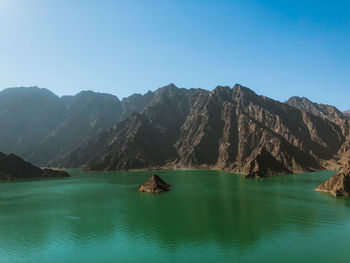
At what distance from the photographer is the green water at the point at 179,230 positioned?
4334 centimetres

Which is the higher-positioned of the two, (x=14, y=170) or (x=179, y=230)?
(x=14, y=170)

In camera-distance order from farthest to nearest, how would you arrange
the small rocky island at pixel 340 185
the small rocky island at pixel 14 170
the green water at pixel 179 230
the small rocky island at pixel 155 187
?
the small rocky island at pixel 14 170, the small rocky island at pixel 155 187, the small rocky island at pixel 340 185, the green water at pixel 179 230

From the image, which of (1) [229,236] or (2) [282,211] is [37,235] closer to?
(1) [229,236]

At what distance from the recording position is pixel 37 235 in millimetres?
55219

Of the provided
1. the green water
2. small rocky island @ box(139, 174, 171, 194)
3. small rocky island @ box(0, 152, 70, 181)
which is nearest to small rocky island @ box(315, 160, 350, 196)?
the green water

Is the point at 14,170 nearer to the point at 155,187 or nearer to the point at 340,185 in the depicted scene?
the point at 155,187

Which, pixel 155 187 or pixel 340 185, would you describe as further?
pixel 155 187

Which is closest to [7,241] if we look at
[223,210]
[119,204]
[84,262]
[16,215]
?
[84,262]

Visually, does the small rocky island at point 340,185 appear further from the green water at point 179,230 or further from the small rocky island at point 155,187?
the small rocky island at point 155,187

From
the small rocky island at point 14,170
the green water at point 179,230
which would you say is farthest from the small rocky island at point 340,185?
the small rocky island at point 14,170

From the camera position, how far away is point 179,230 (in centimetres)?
5588

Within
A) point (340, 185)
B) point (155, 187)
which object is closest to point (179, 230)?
point (155, 187)

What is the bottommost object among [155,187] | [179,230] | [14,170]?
[179,230]

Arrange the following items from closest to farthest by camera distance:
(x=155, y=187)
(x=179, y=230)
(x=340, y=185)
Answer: (x=179, y=230) < (x=340, y=185) < (x=155, y=187)
